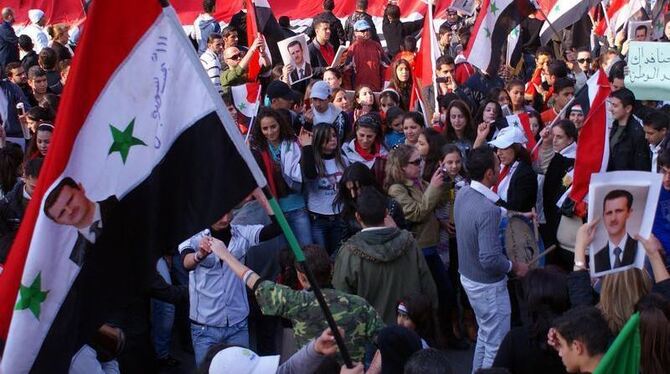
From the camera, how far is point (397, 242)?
6.01 meters

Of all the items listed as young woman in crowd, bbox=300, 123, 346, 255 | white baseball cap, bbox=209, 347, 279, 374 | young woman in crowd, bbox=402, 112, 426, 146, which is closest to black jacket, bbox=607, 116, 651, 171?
young woman in crowd, bbox=402, 112, 426, 146

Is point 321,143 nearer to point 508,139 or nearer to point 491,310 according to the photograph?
point 508,139

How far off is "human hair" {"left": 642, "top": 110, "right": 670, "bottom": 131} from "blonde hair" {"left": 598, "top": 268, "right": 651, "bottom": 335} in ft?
9.71

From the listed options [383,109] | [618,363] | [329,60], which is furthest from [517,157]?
[329,60]

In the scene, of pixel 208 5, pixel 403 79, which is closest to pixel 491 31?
pixel 403 79

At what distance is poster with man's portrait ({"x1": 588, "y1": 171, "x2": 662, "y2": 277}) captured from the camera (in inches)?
190

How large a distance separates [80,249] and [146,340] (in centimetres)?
364

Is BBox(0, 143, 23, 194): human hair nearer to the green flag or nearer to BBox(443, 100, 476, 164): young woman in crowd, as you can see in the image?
BBox(443, 100, 476, 164): young woman in crowd

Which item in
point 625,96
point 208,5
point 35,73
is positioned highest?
point 208,5

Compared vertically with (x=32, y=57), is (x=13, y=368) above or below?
below

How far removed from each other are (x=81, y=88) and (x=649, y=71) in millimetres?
5139

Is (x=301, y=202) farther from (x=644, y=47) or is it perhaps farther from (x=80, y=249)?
(x=80, y=249)

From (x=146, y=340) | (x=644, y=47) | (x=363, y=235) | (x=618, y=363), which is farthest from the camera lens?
(x=644, y=47)

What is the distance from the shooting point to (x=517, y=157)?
7672mm
